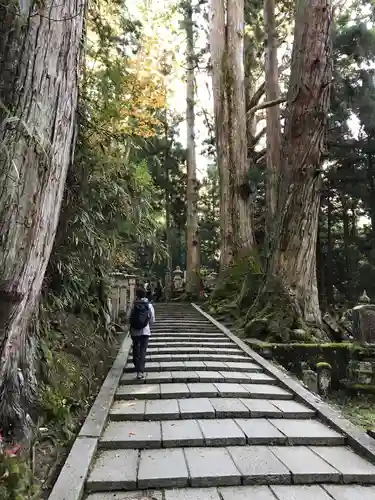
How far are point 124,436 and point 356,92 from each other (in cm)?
1344

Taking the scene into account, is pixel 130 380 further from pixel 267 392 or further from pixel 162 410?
pixel 267 392

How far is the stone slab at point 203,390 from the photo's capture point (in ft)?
17.6

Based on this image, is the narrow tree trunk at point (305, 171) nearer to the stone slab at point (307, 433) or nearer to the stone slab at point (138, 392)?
the stone slab at point (138, 392)

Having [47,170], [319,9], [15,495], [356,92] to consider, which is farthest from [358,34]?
[15,495]

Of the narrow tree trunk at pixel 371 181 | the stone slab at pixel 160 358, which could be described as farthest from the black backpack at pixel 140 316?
the narrow tree trunk at pixel 371 181

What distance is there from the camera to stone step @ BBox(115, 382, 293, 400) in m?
5.31

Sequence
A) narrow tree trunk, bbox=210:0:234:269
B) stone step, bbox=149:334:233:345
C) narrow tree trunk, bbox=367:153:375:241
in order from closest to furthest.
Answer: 1. stone step, bbox=149:334:233:345
2. narrow tree trunk, bbox=210:0:234:269
3. narrow tree trunk, bbox=367:153:375:241

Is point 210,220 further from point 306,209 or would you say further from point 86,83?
point 86,83

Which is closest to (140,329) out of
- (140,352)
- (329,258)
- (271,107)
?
(140,352)

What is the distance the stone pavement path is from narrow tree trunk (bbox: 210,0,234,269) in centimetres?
862

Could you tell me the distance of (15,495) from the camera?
2.62m

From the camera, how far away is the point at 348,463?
363cm

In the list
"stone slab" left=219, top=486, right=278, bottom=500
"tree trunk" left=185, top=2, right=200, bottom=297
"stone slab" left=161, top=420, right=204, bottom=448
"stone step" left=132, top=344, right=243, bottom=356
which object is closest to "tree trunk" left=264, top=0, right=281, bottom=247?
"tree trunk" left=185, top=2, right=200, bottom=297

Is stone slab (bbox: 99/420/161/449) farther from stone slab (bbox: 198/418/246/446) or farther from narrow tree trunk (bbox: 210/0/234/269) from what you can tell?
narrow tree trunk (bbox: 210/0/234/269)
